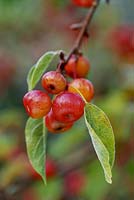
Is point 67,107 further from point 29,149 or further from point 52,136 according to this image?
point 52,136

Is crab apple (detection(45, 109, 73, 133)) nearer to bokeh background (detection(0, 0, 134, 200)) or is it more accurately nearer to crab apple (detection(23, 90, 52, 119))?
crab apple (detection(23, 90, 52, 119))

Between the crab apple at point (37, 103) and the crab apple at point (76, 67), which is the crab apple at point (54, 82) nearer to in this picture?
the crab apple at point (37, 103)

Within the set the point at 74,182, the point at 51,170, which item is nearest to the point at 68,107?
the point at 51,170

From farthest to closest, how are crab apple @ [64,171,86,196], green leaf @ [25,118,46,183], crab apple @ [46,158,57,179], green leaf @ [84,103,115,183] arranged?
crab apple @ [64,171,86,196], crab apple @ [46,158,57,179], green leaf @ [25,118,46,183], green leaf @ [84,103,115,183]

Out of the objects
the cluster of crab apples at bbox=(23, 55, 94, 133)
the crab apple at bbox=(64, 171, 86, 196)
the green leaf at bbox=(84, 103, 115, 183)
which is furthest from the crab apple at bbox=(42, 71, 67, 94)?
the crab apple at bbox=(64, 171, 86, 196)

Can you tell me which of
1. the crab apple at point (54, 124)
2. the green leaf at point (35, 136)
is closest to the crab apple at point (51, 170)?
the green leaf at point (35, 136)

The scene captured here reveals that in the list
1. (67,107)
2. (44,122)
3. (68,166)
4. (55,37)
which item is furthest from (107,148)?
(55,37)
